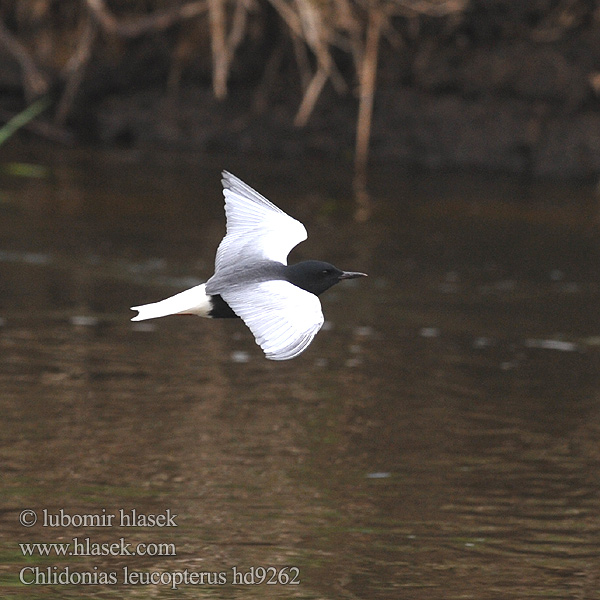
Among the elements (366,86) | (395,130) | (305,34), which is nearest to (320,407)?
(305,34)

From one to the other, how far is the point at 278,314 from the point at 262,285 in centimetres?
36

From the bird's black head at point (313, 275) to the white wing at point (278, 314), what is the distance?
0.34 meters

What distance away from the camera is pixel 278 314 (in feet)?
16.4

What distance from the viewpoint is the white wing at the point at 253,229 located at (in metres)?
6.18

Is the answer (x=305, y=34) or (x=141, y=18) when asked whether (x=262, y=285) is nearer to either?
(x=305, y=34)

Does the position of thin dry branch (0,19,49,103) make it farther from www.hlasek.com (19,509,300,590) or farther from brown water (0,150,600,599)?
www.hlasek.com (19,509,300,590)

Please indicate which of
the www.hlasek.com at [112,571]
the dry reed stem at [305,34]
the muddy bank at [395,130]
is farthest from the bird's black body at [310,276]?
the muddy bank at [395,130]

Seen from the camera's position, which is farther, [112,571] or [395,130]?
[395,130]

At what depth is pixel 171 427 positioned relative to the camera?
7734mm

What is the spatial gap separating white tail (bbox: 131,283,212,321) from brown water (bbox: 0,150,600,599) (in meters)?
1.13

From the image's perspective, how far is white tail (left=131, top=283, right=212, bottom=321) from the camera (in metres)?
5.34

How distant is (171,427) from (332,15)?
840 cm

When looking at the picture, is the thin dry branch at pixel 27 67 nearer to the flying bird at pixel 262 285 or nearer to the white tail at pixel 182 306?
the flying bird at pixel 262 285

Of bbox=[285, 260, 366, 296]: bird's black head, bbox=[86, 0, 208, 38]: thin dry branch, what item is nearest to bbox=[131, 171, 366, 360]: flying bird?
bbox=[285, 260, 366, 296]: bird's black head
